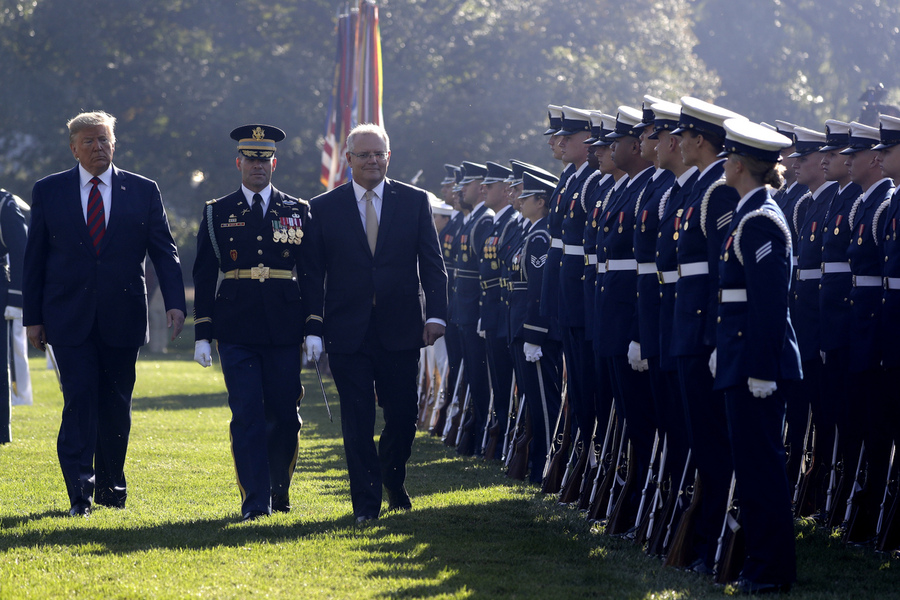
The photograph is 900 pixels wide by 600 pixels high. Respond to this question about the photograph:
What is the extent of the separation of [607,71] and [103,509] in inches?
1020

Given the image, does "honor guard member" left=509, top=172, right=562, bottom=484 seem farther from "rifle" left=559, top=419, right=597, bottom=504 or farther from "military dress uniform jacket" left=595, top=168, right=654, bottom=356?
"military dress uniform jacket" left=595, top=168, right=654, bottom=356

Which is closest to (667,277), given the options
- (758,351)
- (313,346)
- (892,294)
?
(758,351)

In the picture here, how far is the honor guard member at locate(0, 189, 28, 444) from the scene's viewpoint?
10922mm

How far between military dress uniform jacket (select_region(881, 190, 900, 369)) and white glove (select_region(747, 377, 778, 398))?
5.16ft

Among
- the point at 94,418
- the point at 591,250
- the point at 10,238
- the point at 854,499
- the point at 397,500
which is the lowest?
the point at 397,500

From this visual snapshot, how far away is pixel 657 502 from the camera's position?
6637 millimetres

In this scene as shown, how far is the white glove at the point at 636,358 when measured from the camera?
266 inches

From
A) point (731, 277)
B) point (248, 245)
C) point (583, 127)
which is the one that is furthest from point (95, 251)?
point (731, 277)

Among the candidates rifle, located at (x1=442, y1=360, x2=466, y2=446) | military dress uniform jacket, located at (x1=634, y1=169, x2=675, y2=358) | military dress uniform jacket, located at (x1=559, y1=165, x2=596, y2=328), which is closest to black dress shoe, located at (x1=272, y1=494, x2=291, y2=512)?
military dress uniform jacket, located at (x1=559, y1=165, x2=596, y2=328)

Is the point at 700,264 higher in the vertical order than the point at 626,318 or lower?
higher

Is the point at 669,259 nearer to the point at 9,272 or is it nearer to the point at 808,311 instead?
the point at 808,311

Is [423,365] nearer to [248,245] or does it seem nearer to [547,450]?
[547,450]

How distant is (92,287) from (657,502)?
3.60 metres

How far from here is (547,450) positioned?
9.38 meters
